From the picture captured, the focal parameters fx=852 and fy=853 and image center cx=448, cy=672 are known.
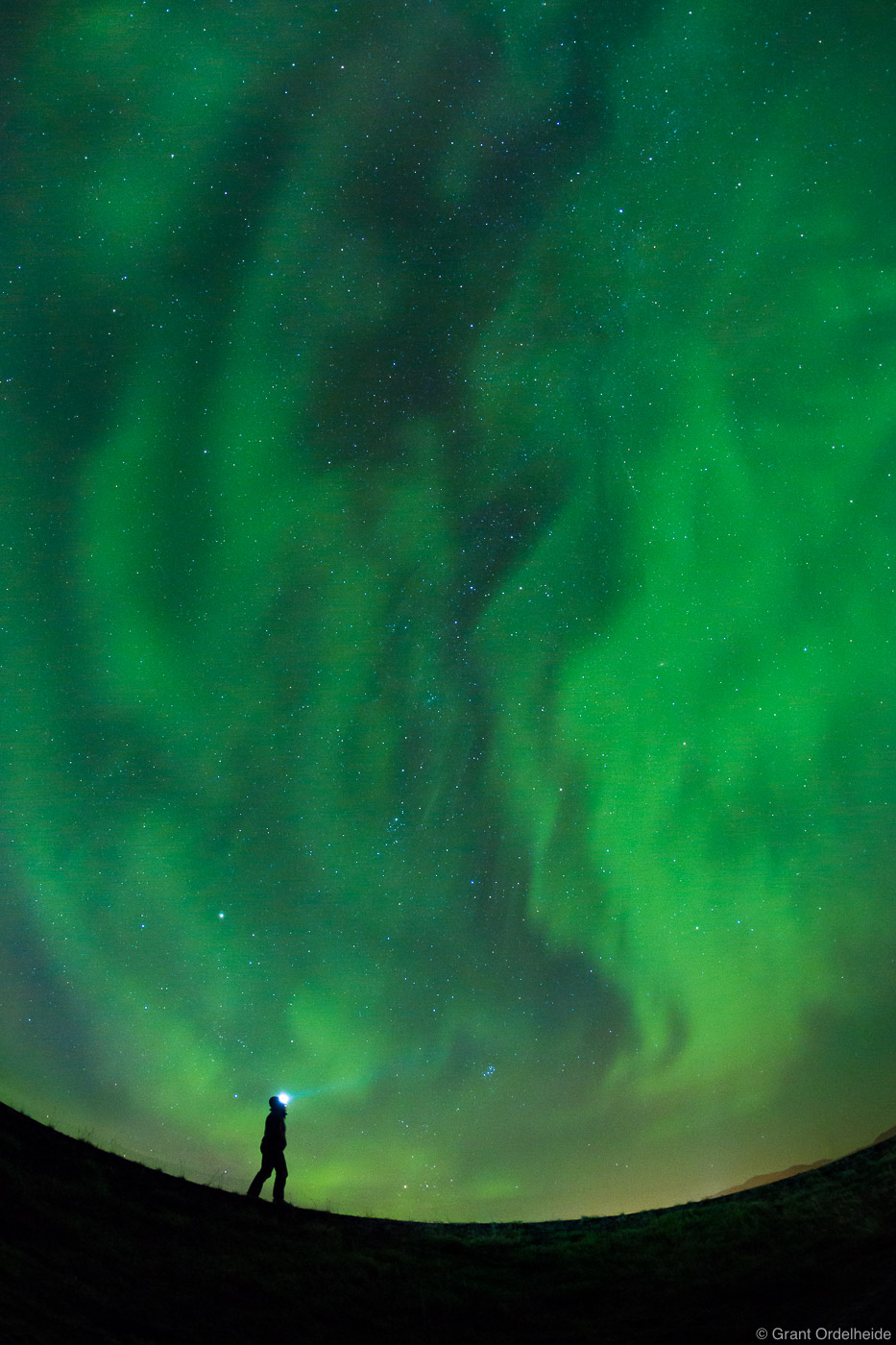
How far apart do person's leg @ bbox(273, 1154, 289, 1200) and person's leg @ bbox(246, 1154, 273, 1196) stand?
0.11m

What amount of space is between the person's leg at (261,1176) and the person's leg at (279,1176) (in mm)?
107

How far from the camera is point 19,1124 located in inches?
461

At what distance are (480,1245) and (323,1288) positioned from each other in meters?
3.57

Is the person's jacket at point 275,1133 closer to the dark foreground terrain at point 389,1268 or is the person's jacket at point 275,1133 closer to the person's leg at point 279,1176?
the person's leg at point 279,1176

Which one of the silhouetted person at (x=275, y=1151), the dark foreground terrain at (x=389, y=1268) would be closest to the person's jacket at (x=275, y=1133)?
the silhouetted person at (x=275, y=1151)

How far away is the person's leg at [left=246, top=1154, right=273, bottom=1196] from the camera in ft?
42.1

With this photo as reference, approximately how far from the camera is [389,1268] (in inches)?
416

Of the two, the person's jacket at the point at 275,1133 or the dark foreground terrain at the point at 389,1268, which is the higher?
the person's jacket at the point at 275,1133

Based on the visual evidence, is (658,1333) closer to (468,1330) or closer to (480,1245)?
(468,1330)

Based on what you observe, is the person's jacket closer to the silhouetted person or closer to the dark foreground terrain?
the silhouetted person

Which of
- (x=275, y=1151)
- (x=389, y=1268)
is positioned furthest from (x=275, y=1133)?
(x=389, y=1268)

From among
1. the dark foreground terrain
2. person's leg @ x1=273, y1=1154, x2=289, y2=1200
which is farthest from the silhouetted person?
the dark foreground terrain

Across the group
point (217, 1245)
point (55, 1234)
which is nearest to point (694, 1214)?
point (217, 1245)

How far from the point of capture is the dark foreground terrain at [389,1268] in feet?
25.2
